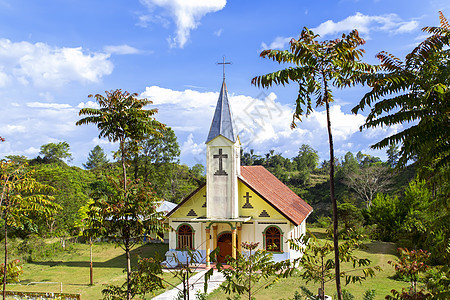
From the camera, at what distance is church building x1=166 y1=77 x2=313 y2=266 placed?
2228 centimetres

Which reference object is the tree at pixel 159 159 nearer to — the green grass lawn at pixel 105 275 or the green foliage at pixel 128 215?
the green grass lawn at pixel 105 275

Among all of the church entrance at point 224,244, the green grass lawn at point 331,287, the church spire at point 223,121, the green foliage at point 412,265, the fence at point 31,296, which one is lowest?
the green grass lawn at point 331,287

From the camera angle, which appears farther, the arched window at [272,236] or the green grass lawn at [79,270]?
the arched window at [272,236]

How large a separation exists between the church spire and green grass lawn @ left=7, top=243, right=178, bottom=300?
8.41 meters

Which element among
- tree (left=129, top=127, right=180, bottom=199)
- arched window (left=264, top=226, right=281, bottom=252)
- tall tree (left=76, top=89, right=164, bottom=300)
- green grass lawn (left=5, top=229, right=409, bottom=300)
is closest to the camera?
tall tree (left=76, top=89, right=164, bottom=300)

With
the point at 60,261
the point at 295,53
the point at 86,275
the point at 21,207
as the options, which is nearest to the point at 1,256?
the point at 60,261

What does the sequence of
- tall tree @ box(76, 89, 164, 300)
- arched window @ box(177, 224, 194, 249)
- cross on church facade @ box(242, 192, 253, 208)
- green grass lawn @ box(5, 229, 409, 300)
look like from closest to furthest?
tall tree @ box(76, 89, 164, 300), green grass lawn @ box(5, 229, 409, 300), cross on church facade @ box(242, 192, 253, 208), arched window @ box(177, 224, 194, 249)

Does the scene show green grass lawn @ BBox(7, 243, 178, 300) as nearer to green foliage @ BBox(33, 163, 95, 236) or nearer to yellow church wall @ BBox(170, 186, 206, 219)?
green foliage @ BBox(33, 163, 95, 236)

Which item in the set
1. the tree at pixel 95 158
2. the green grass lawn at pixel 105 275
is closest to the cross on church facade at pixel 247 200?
the green grass lawn at pixel 105 275

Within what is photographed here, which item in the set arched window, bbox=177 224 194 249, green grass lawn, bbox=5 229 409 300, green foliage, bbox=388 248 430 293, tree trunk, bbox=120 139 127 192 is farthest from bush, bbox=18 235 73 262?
green foliage, bbox=388 248 430 293

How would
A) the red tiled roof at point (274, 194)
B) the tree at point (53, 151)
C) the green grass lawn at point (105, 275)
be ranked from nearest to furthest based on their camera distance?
the green grass lawn at point (105, 275), the red tiled roof at point (274, 194), the tree at point (53, 151)

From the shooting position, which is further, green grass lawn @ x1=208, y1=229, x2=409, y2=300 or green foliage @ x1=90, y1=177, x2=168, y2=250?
green grass lawn @ x1=208, y1=229, x2=409, y2=300

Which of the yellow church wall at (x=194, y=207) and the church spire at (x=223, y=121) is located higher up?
the church spire at (x=223, y=121)

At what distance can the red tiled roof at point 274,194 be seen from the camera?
74.7 feet
